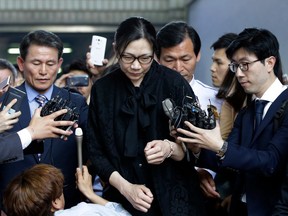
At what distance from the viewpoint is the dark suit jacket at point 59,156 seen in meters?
2.26

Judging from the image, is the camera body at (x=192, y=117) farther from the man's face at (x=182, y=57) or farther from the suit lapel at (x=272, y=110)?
the man's face at (x=182, y=57)

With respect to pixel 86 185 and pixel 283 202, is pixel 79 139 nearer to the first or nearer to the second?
pixel 86 185

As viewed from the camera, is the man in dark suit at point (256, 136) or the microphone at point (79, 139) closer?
the man in dark suit at point (256, 136)

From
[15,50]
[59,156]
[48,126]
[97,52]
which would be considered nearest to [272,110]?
[48,126]

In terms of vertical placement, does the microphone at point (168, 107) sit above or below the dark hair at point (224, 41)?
below

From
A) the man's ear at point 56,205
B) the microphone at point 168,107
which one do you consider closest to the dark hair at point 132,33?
the microphone at point 168,107

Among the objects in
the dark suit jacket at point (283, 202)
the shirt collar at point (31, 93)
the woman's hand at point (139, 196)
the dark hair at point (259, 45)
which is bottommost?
the woman's hand at point (139, 196)

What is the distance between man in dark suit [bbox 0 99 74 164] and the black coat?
5.6 inches

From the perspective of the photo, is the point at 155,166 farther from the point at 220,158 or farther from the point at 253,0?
the point at 253,0

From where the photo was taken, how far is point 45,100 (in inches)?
91.1

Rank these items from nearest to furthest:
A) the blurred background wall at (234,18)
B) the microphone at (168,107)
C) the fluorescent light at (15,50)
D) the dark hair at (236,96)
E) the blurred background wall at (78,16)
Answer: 1. the microphone at (168,107)
2. the dark hair at (236,96)
3. the blurred background wall at (234,18)
4. the fluorescent light at (15,50)
5. the blurred background wall at (78,16)

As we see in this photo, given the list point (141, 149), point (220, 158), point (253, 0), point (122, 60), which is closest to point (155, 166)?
point (141, 149)

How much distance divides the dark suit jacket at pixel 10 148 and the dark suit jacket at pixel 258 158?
691 mm

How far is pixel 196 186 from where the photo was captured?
205 cm
